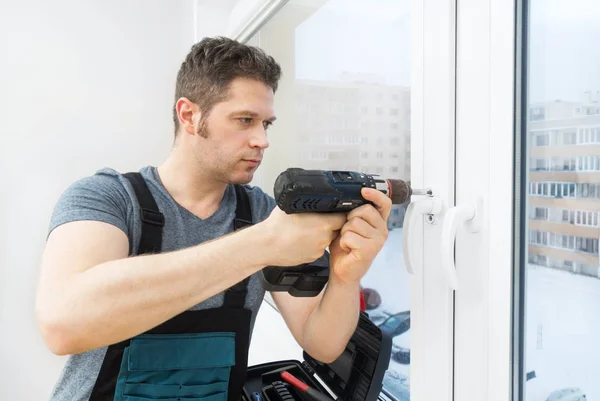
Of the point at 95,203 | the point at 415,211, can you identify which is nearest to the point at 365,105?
the point at 415,211

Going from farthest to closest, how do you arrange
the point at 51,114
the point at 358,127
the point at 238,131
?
the point at 51,114 < the point at 358,127 < the point at 238,131

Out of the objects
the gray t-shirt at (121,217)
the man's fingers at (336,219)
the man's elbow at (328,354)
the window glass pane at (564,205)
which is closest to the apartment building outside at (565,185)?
the window glass pane at (564,205)

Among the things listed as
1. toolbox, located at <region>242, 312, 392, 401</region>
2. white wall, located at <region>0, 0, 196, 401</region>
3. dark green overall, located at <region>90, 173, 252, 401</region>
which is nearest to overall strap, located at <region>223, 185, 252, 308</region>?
dark green overall, located at <region>90, 173, 252, 401</region>

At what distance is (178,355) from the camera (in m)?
0.85

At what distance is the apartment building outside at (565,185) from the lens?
1.77ft

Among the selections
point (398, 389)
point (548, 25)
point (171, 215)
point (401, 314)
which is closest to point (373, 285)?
point (401, 314)

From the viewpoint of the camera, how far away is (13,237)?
175cm

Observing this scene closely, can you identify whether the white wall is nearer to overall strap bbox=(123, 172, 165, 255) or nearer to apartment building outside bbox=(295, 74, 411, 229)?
apartment building outside bbox=(295, 74, 411, 229)

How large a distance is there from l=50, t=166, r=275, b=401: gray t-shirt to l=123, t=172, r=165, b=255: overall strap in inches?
0.6

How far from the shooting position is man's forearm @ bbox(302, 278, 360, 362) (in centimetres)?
80

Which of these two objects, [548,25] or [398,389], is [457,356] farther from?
[548,25]

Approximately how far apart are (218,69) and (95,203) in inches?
14.7

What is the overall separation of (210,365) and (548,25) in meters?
0.81

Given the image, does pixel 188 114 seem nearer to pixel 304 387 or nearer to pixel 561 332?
pixel 304 387
